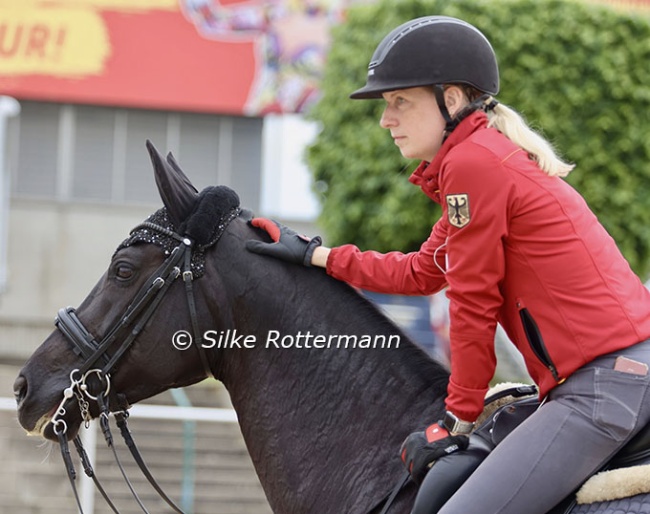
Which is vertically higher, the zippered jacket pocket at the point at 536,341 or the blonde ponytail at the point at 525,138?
the blonde ponytail at the point at 525,138

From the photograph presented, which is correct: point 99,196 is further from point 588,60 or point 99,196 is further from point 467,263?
point 467,263

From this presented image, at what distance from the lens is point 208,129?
17906mm

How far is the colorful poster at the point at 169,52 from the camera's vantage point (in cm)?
1695

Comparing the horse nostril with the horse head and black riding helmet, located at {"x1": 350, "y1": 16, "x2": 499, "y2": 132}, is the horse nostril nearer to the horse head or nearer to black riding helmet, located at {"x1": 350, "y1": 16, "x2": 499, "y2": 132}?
the horse head

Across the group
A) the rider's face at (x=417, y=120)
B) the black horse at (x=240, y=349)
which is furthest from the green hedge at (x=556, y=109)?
the rider's face at (x=417, y=120)

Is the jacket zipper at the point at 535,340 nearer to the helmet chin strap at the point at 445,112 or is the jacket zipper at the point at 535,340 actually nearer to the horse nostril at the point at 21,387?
the helmet chin strap at the point at 445,112

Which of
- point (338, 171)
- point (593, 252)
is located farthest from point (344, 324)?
point (338, 171)

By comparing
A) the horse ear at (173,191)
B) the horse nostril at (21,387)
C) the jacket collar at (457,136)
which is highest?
the jacket collar at (457,136)

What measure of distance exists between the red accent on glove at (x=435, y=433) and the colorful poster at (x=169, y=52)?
49.8 ft

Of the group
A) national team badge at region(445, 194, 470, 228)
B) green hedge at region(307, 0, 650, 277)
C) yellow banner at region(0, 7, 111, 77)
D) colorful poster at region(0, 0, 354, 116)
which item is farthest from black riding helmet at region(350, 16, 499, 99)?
yellow banner at region(0, 7, 111, 77)

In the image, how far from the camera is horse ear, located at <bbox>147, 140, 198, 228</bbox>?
3133mm

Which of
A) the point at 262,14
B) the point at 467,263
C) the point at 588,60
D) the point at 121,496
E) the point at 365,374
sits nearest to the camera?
the point at 467,263

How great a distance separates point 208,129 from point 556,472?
1592 centimetres

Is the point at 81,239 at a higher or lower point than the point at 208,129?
lower
